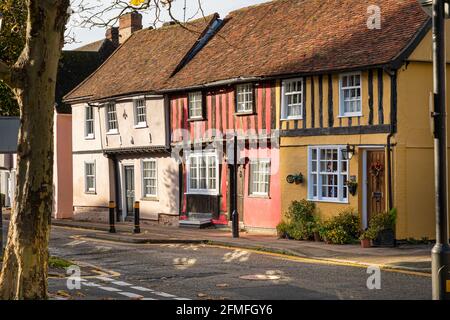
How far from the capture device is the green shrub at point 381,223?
2147 centimetres

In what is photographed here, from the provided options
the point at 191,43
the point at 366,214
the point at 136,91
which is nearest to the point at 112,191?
the point at 136,91

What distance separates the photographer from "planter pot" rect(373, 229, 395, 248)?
2155cm

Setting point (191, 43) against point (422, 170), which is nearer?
point (422, 170)

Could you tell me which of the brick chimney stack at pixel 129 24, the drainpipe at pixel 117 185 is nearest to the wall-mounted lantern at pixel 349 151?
the drainpipe at pixel 117 185

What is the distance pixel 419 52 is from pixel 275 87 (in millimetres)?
5446

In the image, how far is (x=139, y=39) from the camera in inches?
1490

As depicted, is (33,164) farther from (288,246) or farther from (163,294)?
(288,246)

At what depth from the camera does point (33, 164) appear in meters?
11.0

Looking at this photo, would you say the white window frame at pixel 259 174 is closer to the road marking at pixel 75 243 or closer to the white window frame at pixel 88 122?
the road marking at pixel 75 243

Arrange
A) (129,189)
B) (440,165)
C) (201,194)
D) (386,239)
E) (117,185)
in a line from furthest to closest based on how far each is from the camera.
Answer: (117,185)
(129,189)
(201,194)
(386,239)
(440,165)

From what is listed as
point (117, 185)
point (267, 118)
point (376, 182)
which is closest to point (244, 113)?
point (267, 118)

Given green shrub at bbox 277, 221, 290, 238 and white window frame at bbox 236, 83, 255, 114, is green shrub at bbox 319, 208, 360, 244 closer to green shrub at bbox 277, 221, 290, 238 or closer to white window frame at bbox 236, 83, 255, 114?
green shrub at bbox 277, 221, 290, 238

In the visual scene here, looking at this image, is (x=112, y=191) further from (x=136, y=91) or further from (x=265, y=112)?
(x=265, y=112)

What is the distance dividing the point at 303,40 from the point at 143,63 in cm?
1047
